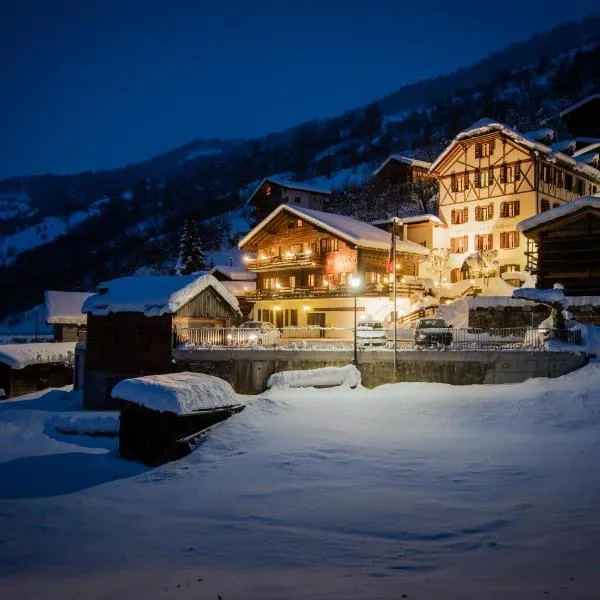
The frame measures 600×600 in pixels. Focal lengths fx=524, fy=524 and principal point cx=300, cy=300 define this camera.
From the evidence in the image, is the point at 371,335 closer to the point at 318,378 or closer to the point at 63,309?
the point at 318,378

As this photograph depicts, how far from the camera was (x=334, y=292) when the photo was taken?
46.9 meters

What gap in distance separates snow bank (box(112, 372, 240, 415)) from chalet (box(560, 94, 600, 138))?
73.1 meters

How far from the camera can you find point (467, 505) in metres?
11.1

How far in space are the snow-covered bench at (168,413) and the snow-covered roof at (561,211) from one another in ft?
84.0

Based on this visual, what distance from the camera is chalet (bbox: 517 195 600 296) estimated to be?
34.8 metres

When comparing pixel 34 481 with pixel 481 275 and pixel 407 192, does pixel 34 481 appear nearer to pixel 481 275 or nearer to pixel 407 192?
pixel 481 275

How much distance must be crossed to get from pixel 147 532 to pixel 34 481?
8.02m

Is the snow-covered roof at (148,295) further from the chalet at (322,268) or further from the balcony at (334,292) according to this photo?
the chalet at (322,268)

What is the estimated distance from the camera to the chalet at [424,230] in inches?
2154

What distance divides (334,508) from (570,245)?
31.2 metres

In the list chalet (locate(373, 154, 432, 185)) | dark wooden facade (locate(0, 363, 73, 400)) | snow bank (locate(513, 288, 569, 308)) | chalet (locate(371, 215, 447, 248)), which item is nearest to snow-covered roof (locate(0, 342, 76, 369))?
dark wooden facade (locate(0, 363, 73, 400))

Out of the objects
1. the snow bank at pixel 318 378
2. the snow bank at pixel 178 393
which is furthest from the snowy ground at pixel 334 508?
the snow bank at pixel 318 378

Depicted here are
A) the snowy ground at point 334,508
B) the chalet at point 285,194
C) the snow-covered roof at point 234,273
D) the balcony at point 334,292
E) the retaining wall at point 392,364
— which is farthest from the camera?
the chalet at point 285,194

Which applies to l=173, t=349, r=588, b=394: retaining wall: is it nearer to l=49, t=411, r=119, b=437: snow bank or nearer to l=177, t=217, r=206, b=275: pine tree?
l=49, t=411, r=119, b=437: snow bank
